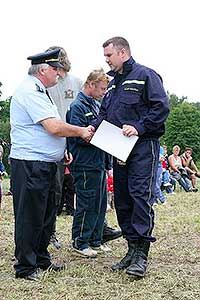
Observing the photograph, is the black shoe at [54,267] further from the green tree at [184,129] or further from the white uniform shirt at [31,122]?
the green tree at [184,129]

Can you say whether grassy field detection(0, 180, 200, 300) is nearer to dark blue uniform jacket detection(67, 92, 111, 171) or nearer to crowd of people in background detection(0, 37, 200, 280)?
crowd of people in background detection(0, 37, 200, 280)

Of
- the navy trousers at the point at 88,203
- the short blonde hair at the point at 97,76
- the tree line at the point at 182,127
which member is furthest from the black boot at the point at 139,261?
the tree line at the point at 182,127

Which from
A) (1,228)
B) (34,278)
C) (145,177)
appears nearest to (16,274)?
(34,278)

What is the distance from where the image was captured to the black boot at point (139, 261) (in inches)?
189

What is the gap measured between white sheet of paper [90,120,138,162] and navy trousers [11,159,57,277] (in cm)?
48

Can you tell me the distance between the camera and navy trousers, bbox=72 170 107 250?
5.76 metres

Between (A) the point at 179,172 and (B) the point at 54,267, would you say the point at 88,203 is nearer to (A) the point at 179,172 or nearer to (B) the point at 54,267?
(B) the point at 54,267

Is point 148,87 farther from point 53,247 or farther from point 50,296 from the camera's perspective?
point 53,247

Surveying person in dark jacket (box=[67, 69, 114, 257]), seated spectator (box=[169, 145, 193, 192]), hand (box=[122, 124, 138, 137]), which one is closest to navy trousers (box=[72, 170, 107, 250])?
person in dark jacket (box=[67, 69, 114, 257])

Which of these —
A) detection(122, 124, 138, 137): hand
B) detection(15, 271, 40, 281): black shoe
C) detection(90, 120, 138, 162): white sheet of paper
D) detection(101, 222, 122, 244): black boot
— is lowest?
detection(101, 222, 122, 244): black boot

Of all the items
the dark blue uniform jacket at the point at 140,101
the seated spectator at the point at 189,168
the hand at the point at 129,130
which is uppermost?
the dark blue uniform jacket at the point at 140,101

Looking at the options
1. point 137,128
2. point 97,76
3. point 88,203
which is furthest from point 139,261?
point 97,76

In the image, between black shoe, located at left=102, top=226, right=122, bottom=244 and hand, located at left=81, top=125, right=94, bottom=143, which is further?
black shoe, located at left=102, top=226, right=122, bottom=244

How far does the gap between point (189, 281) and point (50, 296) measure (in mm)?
1190
